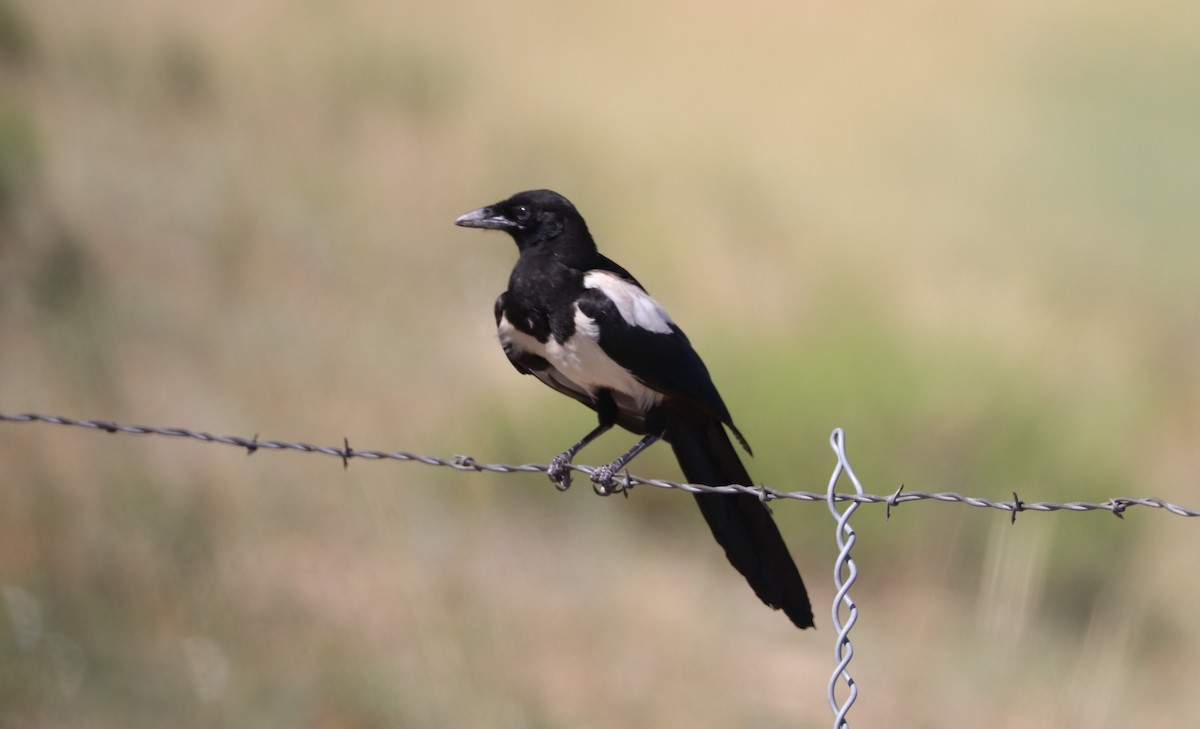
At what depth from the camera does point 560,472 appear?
423 cm

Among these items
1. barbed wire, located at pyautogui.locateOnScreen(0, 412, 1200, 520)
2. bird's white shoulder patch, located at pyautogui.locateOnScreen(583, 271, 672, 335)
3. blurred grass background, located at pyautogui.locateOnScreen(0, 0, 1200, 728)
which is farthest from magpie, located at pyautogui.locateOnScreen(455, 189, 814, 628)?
blurred grass background, located at pyautogui.locateOnScreen(0, 0, 1200, 728)

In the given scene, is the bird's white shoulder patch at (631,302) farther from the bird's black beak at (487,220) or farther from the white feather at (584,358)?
the bird's black beak at (487,220)

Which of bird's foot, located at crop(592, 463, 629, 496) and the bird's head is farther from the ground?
the bird's head

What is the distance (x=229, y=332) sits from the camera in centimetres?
1209

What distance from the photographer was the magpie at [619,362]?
3.82 m

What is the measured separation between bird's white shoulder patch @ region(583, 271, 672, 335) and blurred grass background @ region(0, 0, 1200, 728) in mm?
1585

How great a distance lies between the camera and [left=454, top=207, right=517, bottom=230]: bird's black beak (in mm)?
4281

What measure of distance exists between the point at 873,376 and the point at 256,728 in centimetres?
583

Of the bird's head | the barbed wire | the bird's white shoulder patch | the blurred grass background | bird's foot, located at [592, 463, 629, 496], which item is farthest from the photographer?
the blurred grass background

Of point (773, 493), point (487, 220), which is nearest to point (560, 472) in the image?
point (487, 220)

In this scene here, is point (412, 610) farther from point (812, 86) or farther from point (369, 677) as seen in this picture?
point (812, 86)

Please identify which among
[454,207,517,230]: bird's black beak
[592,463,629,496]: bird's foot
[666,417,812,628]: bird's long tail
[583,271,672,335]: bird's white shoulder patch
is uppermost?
[454,207,517,230]: bird's black beak

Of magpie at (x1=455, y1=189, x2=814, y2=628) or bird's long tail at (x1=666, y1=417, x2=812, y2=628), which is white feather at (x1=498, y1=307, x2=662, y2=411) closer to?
magpie at (x1=455, y1=189, x2=814, y2=628)

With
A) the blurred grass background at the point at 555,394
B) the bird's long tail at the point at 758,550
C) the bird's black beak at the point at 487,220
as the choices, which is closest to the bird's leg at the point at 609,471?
the bird's long tail at the point at 758,550
